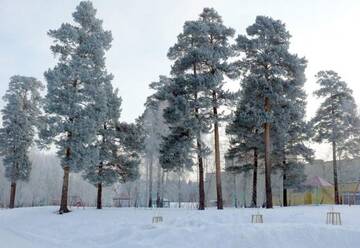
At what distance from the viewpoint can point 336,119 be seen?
133 ft

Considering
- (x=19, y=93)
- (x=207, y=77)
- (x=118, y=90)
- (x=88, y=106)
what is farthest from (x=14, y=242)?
(x=19, y=93)

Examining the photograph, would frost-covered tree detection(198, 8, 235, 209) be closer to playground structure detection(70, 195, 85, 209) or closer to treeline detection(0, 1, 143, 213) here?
treeline detection(0, 1, 143, 213)

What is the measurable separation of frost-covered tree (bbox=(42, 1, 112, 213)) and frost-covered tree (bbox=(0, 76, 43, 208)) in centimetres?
1407

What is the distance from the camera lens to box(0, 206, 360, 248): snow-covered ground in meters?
15.5

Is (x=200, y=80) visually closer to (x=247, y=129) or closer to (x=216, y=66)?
(x=216, y=66)

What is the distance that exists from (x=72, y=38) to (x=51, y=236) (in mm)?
15731

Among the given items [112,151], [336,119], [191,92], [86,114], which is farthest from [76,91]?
[336,119]

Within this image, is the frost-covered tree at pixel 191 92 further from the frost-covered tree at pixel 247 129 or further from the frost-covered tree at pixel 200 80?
the frost-covered tree at pixel 247 129

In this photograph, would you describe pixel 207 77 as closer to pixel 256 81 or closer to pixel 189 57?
pixel 189 57

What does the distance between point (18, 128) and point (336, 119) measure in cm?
3229

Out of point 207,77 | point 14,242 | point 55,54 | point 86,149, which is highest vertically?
point 55,54

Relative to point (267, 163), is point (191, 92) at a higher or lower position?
higher

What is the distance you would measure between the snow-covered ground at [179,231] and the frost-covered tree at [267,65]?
803cm

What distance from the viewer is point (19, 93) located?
147 ft
